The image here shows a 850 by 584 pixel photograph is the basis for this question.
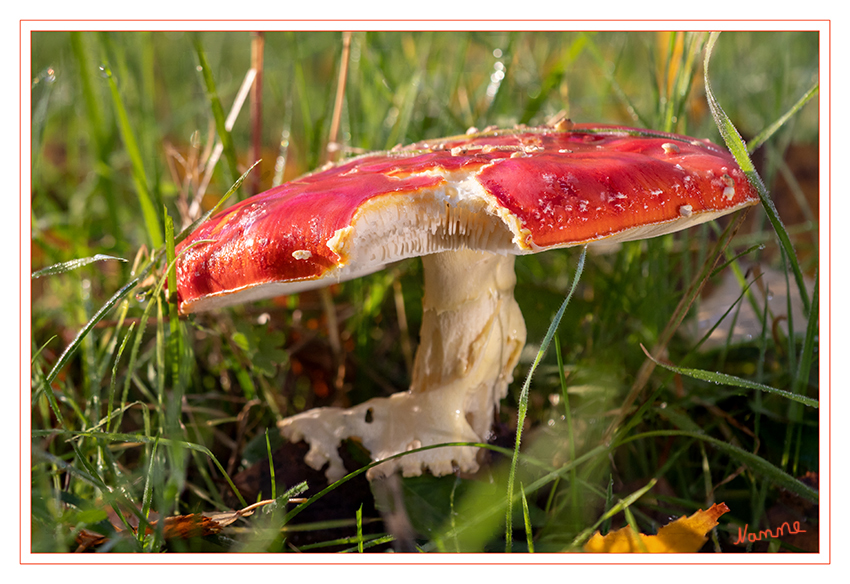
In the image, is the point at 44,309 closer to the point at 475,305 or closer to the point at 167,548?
the point at 167,548

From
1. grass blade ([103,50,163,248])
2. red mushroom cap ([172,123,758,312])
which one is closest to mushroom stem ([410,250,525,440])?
red mushroom cap ([172,123,758,312])

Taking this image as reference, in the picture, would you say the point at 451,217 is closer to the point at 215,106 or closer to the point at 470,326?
the point at 470,326

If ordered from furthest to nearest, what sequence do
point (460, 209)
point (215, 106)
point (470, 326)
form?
point (215, 106), point (470, 326), point (460, 209)

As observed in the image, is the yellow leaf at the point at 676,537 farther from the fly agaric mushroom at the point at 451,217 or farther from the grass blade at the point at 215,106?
the grass blade at the point at 215,106

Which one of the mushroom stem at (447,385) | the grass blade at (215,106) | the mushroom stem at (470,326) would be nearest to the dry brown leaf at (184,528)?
the mushroom stem at (447,385)

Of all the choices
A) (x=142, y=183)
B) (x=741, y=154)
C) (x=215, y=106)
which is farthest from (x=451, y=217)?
(x=142, y=183)

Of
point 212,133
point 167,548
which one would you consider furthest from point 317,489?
point 212,133
